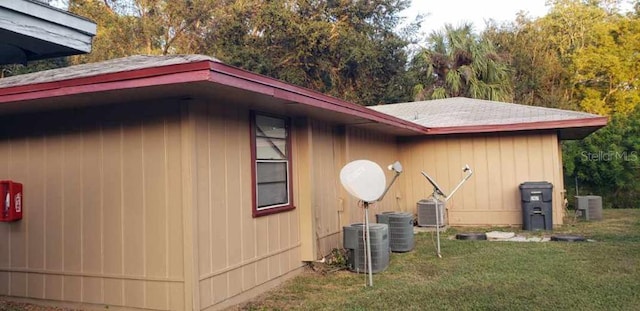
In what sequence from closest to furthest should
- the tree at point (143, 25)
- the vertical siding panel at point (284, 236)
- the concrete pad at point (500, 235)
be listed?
the vertical siding panel at point (284, 236), the concrete pad at point (500, 235), the tree at point (143, 25)

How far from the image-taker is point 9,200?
4.85 meters

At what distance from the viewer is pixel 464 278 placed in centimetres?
530

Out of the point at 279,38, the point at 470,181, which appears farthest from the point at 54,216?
the point at 279,38

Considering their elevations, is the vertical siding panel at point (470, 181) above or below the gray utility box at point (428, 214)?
above

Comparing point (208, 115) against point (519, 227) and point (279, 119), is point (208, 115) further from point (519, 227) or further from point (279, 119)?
point (519, 227)

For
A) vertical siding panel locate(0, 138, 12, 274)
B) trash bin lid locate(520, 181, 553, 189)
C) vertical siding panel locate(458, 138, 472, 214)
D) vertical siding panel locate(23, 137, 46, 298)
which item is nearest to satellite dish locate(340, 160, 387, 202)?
vertical siding panel locate(23, 137, 46, 298)

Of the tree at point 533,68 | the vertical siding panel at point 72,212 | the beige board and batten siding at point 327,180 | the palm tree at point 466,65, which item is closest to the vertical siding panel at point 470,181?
the beige board and batten siding at point 327,180

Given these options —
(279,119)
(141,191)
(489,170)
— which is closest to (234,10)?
(489,170)

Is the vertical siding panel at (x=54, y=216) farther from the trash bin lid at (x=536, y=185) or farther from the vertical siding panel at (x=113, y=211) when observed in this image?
the trash bin lid at (x=536, y=185)

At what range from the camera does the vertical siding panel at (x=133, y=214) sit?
14.2 feet

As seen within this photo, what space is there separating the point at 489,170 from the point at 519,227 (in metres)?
1.20

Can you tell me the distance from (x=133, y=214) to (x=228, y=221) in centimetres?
83

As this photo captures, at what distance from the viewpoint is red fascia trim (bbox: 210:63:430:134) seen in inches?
144

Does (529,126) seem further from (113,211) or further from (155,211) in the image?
(113,211)
